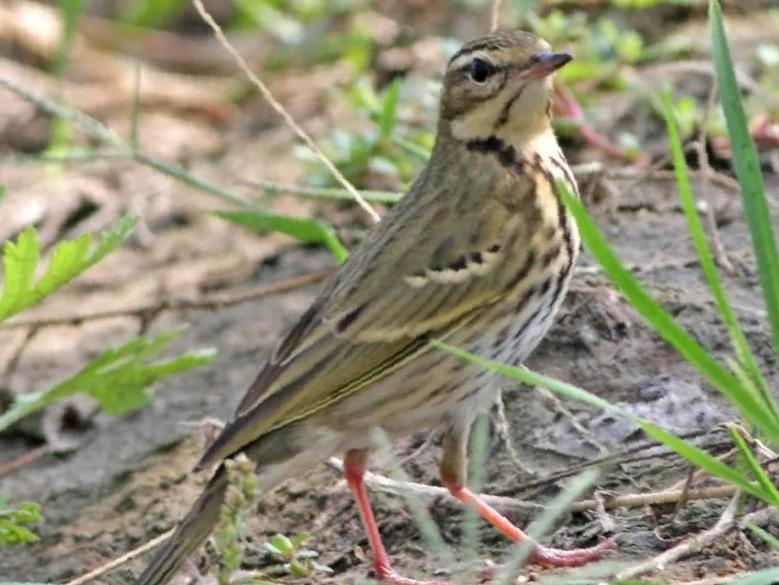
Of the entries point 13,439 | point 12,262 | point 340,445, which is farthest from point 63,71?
point 340,445

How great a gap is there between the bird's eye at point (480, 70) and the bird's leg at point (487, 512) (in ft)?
2.93

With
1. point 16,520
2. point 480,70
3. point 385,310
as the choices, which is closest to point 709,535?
point 385,310

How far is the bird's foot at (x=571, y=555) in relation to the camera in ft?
12.0

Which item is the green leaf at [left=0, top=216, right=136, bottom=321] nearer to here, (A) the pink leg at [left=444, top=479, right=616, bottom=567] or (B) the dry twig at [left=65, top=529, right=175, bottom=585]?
(B) the dry twig at [left=65, top=529, right=175, bottom=585]

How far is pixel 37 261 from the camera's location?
4223 millimetres

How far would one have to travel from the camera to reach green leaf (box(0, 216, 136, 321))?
4.16 m

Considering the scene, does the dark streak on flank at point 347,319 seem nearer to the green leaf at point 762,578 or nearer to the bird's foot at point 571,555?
the bird's foot at point 571,555

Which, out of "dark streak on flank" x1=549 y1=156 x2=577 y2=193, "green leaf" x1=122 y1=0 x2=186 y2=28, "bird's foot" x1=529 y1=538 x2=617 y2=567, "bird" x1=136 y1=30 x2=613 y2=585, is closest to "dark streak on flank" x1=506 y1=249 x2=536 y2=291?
"bird" x1=136 y1=30 x2=613 y2=585

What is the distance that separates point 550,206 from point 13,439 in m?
2.24

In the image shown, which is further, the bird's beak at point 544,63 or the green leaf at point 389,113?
the green leaf at point 389,113

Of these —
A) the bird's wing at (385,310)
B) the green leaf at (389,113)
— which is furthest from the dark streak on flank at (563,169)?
the green leaf at (389,113)

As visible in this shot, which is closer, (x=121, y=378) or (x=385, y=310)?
(x=385, y=310)

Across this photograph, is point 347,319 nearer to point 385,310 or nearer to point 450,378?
point 385,310

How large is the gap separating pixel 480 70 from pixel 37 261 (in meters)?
1.23
